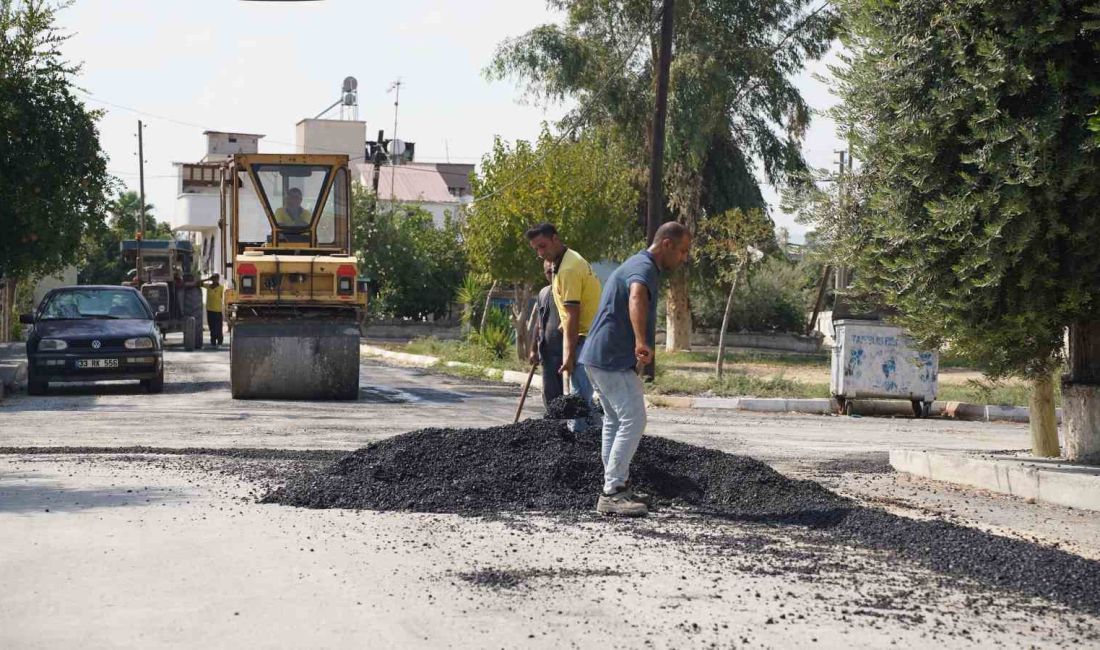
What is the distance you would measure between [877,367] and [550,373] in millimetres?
8113

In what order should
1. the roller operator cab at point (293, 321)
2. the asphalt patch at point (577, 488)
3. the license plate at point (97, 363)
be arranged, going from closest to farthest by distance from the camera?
the asphalt patch at point (577, 488), the roller operator cab at point (293, 321), the license plate at point (97, 363)

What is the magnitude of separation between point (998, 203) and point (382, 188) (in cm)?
8481

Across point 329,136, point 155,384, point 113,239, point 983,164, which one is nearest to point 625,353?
point 983,164

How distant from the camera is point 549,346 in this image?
12586 mm

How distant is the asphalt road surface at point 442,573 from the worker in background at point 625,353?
0.28 m

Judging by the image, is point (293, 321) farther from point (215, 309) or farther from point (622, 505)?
point (215, 309)

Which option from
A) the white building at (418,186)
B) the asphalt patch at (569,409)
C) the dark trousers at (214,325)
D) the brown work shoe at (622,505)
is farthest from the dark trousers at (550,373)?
the white building at (418,186)

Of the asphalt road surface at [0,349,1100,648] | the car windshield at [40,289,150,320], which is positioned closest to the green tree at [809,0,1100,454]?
the asphalt road surface at [0,349,1100,648]

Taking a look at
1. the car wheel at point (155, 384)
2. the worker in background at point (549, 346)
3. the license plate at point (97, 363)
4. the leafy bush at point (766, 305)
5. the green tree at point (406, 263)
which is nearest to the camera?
the worker in background at point (549, 346)

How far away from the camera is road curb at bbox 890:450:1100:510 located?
30.5ft

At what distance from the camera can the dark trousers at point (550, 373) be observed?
41.3 ft

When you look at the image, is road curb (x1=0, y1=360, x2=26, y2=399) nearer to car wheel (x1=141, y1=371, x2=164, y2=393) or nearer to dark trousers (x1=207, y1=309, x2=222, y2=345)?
car wheel (x1=141, y1=371, x2=164, y2=393)

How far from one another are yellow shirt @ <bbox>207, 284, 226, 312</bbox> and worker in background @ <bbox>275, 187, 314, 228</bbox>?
52.9 ft

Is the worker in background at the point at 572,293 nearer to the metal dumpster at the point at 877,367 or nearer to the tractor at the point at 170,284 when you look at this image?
the metal dumpster at the point at 877,367
